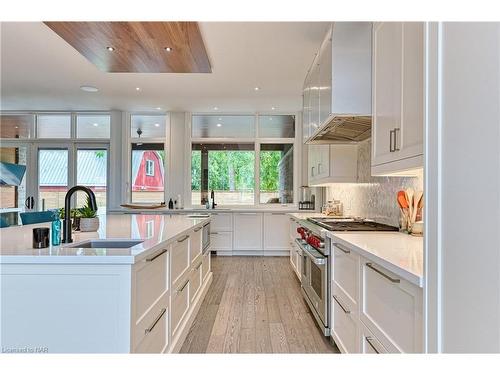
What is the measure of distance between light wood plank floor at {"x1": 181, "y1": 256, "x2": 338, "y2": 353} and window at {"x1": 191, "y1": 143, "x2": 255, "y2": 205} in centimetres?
207

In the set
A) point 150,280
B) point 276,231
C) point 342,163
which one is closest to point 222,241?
point 276,231

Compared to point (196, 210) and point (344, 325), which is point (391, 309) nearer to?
point (344, 325)

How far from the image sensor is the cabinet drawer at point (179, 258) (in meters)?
2.15

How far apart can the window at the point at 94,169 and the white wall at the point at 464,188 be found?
6.44 m

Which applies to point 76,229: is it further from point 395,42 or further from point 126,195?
point 126,195

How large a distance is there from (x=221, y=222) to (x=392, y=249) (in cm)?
445

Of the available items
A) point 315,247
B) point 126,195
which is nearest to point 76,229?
point 315,247

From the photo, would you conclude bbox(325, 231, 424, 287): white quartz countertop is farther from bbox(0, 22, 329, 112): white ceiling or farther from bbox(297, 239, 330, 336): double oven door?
bbox(0, 22, 329, 112): white ceiling

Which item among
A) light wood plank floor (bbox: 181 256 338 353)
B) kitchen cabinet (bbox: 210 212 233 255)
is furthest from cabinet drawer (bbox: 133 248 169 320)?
kitchen cabinet (bbox: 210 212 233 255)

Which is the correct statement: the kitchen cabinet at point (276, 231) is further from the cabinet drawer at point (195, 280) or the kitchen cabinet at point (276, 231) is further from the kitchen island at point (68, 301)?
the kitchen island at point (68, 301)

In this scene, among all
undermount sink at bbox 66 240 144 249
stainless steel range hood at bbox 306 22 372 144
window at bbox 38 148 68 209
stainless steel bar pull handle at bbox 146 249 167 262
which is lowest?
stainless steel bar pull handle at bbox 146 249 167 262

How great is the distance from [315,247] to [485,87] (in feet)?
7.17

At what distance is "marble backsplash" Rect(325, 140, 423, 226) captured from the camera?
262cm
